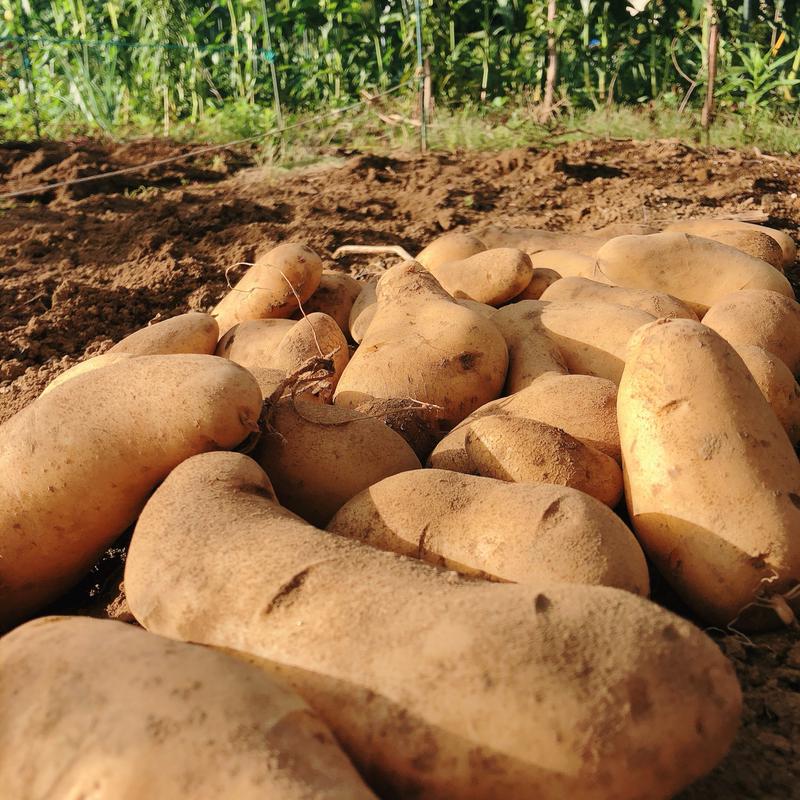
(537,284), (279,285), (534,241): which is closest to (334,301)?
(279,285)

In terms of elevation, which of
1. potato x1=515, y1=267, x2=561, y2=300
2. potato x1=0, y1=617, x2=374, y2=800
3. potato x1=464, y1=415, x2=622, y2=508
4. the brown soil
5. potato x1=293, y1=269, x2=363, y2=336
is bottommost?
the brown soil

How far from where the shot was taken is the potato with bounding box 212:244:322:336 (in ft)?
11.0

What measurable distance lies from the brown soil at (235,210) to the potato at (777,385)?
1.71m

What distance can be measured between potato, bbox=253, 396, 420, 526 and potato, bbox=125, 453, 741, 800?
56 cm

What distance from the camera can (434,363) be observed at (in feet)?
8.36

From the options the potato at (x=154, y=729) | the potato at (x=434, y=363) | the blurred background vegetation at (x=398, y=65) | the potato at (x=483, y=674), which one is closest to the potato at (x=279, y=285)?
the potato at (x=434, y=363)

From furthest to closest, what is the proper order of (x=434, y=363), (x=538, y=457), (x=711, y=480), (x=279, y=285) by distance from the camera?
1. (x=279, y=285)
2. (x=434, y=363)
3. (x=538, y=457)
4. (x=711, y=480)

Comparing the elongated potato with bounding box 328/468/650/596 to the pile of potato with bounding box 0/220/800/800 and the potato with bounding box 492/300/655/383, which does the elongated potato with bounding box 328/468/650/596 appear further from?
the potato with bounding box 492/300/655/383

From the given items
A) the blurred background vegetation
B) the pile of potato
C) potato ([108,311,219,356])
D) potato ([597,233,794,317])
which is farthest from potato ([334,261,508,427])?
the blurred background vegetation

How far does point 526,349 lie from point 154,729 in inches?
72.7

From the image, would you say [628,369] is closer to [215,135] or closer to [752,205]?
[752,205]

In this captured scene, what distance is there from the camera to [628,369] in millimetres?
2066

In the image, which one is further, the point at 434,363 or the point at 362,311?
the point at 362,311

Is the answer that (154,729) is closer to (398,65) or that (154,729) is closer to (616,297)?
(616,297)
